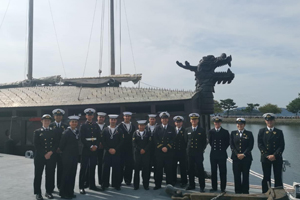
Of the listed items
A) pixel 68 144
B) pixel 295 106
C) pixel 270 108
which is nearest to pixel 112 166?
pixel 68 144

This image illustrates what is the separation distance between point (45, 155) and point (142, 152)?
1.92 metres

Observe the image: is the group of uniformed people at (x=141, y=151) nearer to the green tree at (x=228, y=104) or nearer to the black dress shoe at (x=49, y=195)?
the black dress shoe at (x=49, y=195)

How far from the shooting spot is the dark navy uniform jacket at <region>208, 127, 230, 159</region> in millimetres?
5328

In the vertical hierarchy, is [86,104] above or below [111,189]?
above

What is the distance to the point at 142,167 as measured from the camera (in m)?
5.58

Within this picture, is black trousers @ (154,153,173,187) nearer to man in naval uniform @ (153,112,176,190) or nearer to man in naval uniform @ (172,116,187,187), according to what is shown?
man in naval uniform @ (153,112,176,190)

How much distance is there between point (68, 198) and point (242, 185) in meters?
3.37

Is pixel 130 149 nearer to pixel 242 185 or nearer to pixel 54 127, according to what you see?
pixel 54 127

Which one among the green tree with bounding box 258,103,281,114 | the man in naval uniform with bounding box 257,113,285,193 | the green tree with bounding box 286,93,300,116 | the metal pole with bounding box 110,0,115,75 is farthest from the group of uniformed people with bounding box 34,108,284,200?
the green tree with bounding box 258,103,281,114

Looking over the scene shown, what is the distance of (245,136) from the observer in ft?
17.0

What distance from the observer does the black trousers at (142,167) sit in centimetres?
549

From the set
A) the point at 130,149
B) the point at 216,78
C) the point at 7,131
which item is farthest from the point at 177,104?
the point at 7,131

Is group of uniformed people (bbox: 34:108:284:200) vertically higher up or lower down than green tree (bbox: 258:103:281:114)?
lower down

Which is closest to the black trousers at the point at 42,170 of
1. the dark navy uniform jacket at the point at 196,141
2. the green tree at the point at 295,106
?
the dark navy uniform jacket at the point at 196,141
